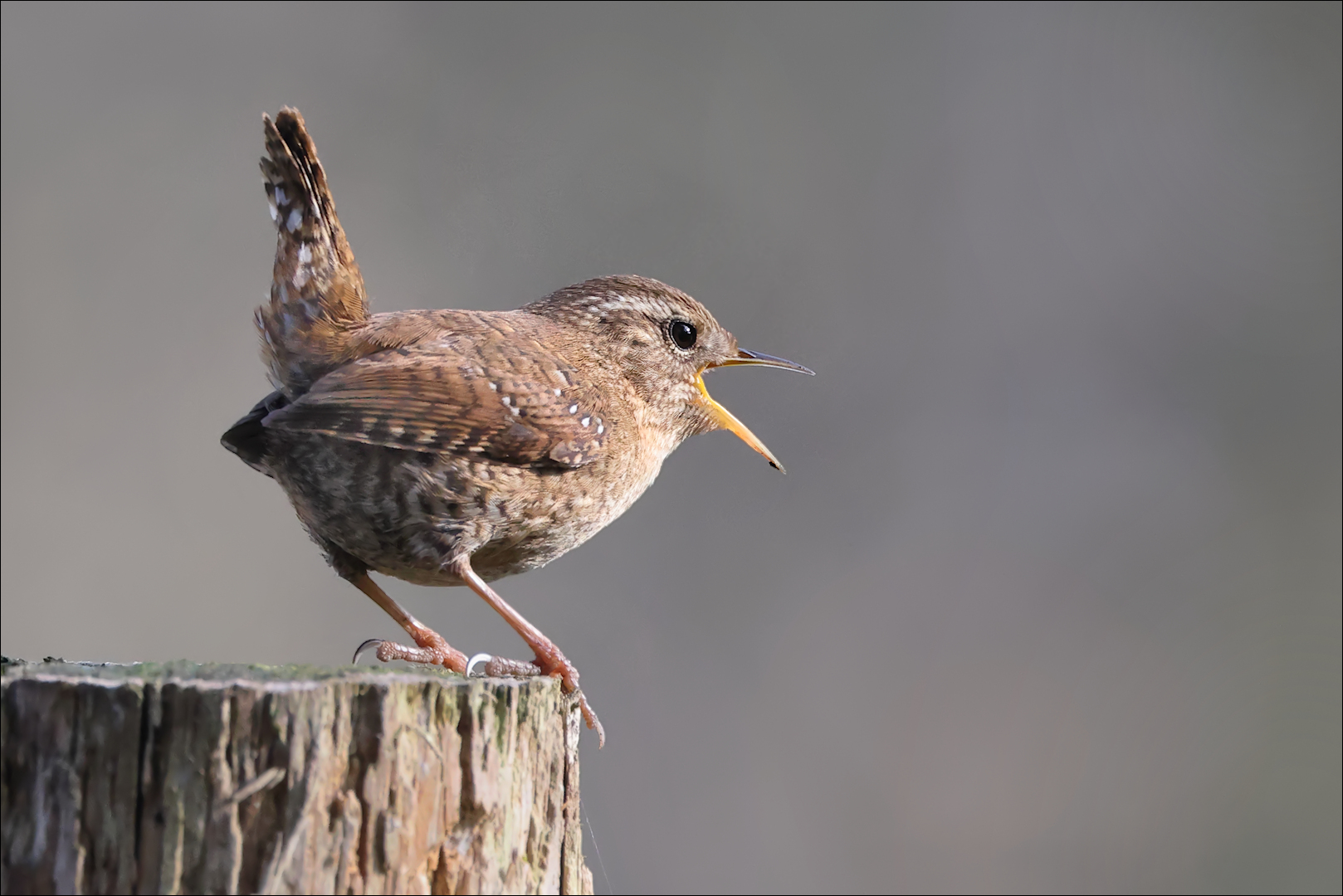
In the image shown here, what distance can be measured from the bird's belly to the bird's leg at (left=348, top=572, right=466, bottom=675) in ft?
0.48

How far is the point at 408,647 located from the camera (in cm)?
238

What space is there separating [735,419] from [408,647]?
1.08 metres

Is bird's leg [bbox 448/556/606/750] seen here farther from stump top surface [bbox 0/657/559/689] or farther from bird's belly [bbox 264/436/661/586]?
stump top surface [bbox 0/657/559/689]

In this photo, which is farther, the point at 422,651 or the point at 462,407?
the point at 422,651

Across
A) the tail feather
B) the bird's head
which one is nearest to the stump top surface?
the tail feather

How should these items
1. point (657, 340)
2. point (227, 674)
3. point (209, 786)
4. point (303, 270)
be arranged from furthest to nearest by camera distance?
point (657, 340) < point (303, 270) < point (227, 674) < point (209, 786)

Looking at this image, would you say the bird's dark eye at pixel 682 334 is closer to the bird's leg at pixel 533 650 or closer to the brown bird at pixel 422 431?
the brown bird at pixel 422 431

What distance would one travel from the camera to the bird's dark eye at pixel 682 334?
2.86m

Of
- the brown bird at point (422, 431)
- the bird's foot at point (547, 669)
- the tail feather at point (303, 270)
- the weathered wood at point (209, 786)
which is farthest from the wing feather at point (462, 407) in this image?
the weathered wood at point (209, 786)

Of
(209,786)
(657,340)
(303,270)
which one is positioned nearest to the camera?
(209,786)

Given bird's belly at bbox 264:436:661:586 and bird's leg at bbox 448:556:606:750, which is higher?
bird's belly at bbox 264:436:661:586

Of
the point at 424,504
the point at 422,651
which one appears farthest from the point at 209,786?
the point at 422,651

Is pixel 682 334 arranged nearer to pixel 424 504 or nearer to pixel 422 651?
pixel 424 504

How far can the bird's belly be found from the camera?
2215 mm
